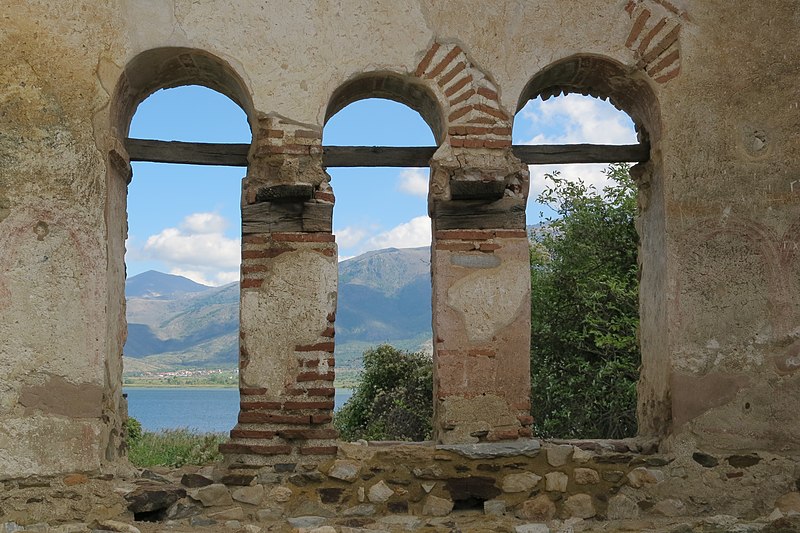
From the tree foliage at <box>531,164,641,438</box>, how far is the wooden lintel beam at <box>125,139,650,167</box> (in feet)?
20.5

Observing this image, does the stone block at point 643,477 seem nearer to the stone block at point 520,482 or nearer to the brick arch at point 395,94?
the stone block at point 520,482

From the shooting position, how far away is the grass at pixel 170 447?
10.6 m

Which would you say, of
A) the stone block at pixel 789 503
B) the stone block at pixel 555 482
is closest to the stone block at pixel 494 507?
the stone block at pixel 555 482

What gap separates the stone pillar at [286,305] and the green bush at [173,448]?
413 centimetres

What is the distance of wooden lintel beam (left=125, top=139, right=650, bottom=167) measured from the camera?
20.2 ft

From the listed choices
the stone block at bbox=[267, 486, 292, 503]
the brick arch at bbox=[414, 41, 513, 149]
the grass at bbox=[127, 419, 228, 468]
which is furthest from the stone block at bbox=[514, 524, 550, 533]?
the grass at bbox=[127, 419, 228, 468]

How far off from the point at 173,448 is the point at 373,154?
752cm

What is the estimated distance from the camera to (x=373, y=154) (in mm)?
6242

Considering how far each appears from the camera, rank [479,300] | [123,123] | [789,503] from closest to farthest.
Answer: [789,503]
[479,300]
[123,123]

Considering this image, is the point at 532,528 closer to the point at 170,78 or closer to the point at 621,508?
the point at 621,508

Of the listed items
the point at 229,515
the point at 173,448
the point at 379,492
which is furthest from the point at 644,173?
the point at 173,448

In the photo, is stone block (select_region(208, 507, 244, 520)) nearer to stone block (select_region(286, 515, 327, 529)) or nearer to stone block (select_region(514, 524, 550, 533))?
stone block (select_region(286, 515, 327, 529))

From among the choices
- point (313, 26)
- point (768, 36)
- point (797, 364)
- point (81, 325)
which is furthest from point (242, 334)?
point (768, 36)

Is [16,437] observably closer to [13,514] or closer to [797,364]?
[13,514]
